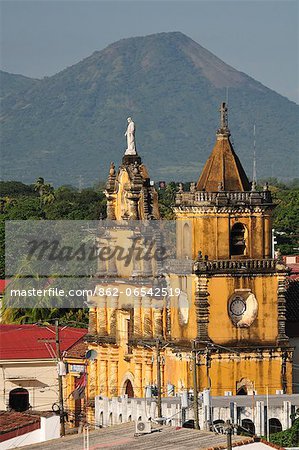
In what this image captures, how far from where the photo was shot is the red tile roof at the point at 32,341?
70938mm

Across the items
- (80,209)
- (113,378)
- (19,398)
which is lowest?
(19,398)

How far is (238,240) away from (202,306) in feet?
7.67

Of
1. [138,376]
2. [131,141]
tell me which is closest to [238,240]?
[138,376]

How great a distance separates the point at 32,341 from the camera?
72.7 metres

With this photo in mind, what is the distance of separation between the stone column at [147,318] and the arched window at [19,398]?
368 inches

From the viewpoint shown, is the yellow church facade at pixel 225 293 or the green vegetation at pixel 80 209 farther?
the green vegetation at pixel 80 209

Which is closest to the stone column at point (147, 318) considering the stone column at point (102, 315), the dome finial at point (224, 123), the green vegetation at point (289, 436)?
the stone column at point (102, 315)

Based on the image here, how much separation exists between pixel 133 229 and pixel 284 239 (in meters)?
65.2

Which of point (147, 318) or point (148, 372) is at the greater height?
point (147, 318)

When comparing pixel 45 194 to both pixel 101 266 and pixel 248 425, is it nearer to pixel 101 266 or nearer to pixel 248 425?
pixel 101 266

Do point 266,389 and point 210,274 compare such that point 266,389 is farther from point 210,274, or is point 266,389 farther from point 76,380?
point 76,380

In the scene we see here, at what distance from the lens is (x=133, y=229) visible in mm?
63469

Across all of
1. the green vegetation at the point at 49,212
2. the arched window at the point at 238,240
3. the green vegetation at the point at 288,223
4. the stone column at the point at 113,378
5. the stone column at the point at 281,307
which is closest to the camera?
the stone column at the point at 281,307

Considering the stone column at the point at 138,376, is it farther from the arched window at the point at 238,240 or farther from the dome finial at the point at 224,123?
the dome finial at the point at 224,123
